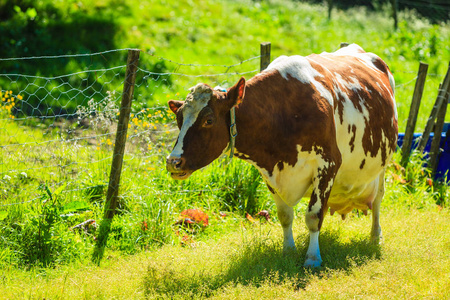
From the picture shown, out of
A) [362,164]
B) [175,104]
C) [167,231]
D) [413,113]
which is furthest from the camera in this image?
[413,113]

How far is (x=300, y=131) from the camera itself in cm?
447

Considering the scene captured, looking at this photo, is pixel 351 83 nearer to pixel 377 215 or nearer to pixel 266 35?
pixel 377 215

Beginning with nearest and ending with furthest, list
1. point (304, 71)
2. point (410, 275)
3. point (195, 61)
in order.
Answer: point (410, 275) → point (304, 71) → point (195, 61)

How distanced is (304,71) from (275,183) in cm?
99

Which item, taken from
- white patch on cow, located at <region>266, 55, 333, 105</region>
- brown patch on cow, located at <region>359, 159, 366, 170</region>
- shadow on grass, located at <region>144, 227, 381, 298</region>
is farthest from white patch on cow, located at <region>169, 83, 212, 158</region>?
brown patch on cow, located at <region>359, 159, 366, 170</region>

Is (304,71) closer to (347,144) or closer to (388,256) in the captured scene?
(347,144)

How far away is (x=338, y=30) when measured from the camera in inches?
634

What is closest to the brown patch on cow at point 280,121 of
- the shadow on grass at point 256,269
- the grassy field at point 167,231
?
the shadow on grass at point 256,269

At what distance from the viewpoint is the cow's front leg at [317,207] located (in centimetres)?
463

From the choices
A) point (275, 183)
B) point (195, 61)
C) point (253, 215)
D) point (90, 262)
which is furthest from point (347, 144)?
point (195, 61)

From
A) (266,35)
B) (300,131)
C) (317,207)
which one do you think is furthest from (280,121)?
(266,35)

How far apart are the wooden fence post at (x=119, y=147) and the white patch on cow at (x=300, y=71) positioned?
5.14 ft

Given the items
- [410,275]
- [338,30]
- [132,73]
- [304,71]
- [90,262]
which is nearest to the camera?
[410,275]

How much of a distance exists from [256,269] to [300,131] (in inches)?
47.4
